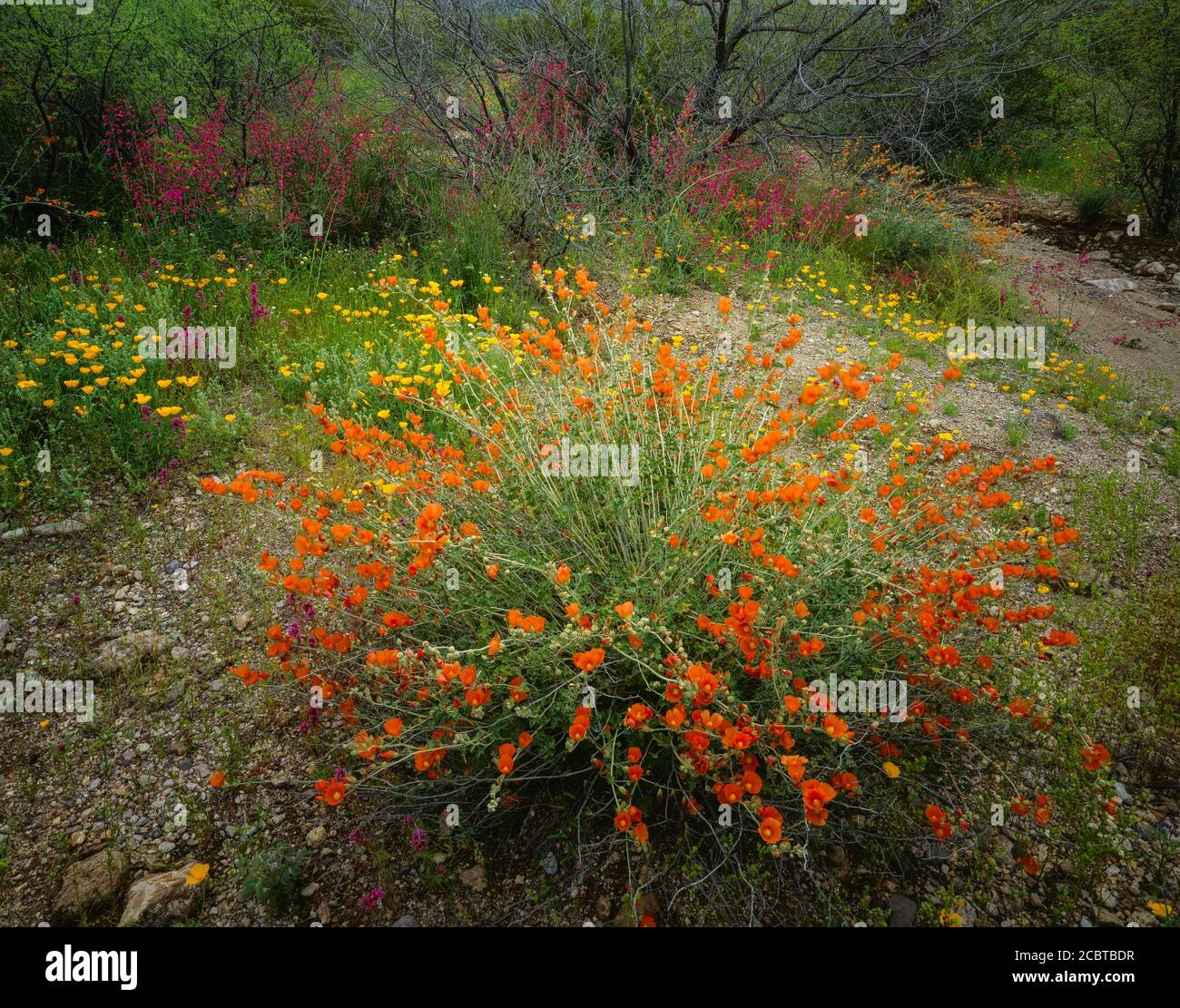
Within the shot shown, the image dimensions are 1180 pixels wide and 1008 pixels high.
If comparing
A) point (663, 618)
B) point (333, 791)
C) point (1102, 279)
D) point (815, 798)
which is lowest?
point (333, 791)

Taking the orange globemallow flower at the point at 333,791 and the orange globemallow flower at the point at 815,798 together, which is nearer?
the orange globemallow flower at the point at 815,798

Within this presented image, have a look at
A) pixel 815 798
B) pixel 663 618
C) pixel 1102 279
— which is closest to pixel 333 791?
pixel 663 618

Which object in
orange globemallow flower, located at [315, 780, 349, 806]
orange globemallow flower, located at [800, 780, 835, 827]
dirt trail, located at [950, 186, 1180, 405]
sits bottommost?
orange globemallow flower, located at [315, 780, 349, 806]

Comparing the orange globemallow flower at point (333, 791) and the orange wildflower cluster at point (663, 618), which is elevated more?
the orange wildflower cluster at point (663, 618)

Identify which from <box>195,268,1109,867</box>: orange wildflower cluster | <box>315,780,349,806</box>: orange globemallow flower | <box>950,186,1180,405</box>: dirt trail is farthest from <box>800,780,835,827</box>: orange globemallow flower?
<box>950,186,1180,405</box>: dirt trail

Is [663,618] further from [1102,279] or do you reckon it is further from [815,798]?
[1102,279]

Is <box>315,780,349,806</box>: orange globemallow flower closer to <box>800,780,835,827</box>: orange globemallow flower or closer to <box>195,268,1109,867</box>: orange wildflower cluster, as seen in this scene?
<box>195,268,1109,867</box>: orange wildflower cluster

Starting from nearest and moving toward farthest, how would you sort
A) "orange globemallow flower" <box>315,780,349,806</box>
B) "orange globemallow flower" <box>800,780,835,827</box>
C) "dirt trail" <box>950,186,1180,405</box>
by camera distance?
"orange globemallow flower" <box>800,780,835,827</box> → "orange globemallow flower" <box>315,780,349,806</box> → "dirt trail" <box>950,186,1180,405</box>

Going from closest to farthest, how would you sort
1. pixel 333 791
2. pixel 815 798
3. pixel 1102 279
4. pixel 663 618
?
pixel 815 798
pixel 333 791
pixel 663 618
pixel 1102 279

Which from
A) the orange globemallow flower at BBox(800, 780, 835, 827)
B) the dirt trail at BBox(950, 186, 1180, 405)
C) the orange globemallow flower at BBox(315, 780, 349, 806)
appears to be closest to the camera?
the orange globemallow flower at BBox(800, 780, 835, 827)

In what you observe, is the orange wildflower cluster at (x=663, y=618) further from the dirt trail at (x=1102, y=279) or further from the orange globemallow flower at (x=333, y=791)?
the dirt trail at (x=1102, y=279)

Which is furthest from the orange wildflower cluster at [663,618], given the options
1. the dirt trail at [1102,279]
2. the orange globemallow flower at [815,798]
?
the dirt trail at [1102,279]

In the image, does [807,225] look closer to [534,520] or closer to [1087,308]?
[1087,308]

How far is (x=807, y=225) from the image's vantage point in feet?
22.9
